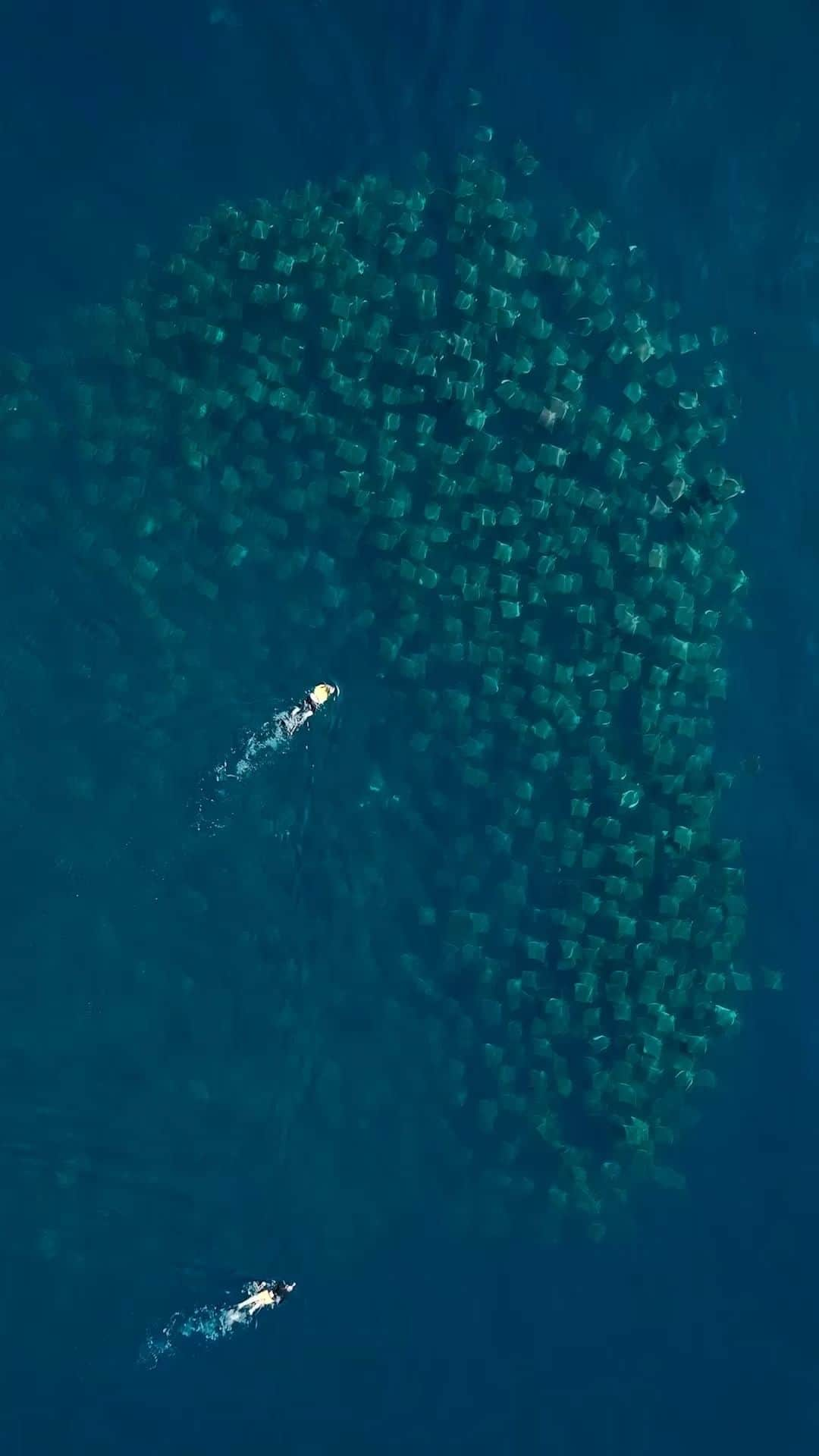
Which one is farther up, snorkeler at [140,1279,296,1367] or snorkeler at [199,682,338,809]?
snorkeler at [199,682,338,809]

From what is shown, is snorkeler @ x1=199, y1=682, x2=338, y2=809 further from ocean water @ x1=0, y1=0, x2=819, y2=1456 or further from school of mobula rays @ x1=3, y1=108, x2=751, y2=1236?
school of mobula rays @ x1=3, y1=108, x2=751, y2=1236

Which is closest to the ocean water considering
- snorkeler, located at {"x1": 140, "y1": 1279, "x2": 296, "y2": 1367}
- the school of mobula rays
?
snorkeler, located at {"x1": 140, "y1": 1279, "x2": 296, "y2": 1367}

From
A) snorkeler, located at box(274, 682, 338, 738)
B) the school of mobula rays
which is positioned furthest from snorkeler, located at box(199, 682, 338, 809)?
the school of mobula rays

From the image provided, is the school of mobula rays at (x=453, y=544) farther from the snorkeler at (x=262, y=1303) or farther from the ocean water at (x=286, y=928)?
the snorkeler at (x=262, y=1303)

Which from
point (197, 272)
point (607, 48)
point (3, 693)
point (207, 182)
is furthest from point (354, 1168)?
point (607, 48)

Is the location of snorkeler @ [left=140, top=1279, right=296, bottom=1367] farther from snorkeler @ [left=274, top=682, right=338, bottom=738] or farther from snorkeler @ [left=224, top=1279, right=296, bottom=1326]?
snorkeler @ [left=274, top=682, right=338, bottom=738]

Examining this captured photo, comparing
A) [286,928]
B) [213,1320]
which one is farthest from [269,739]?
[213,1320]
